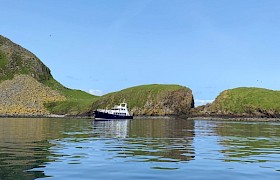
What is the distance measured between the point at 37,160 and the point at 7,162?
6.69 ft

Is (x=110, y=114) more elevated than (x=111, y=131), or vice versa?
(x=110, y=114)

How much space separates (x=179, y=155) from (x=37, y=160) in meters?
10.3

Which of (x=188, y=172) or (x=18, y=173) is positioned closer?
(x=18, y=173)

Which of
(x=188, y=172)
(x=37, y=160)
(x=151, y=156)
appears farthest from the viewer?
(x=151, y=156)

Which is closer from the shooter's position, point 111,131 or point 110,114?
point 111,131

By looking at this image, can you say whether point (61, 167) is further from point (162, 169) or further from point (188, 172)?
point (188, 172)

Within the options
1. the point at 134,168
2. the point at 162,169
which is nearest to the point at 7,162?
the point at 134,168

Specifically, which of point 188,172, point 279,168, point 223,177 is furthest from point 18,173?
point 279,168

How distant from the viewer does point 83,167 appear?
22.8 meters

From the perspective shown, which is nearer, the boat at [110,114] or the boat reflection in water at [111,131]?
the boat reflection in water at [111,131]

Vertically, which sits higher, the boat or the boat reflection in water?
the boat

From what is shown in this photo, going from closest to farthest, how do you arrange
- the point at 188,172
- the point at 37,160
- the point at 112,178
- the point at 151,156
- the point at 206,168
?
the point at 112,178 → the point at 188,172 → the point at 206,168 → the point at 37,160 → the point at 151,156

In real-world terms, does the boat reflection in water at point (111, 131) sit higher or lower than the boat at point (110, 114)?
lower

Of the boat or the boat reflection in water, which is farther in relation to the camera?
the boat
